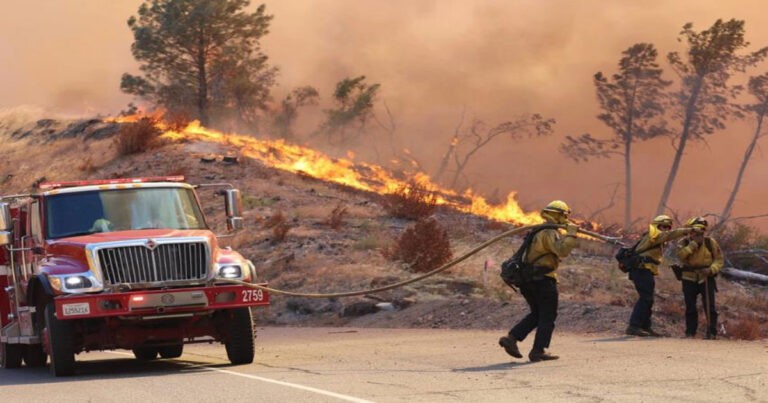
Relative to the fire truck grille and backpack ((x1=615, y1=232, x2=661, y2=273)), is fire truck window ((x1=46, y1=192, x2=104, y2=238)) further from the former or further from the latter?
backpack ((x1=615, y1=232, x2=661, y2=273))

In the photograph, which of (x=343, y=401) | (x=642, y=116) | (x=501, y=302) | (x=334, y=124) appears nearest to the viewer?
(x=343, y=401)

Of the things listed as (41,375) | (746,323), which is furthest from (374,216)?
(41,375)

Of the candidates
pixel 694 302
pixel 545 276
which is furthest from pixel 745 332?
pixel 545 276

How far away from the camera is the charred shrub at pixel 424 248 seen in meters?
29.2

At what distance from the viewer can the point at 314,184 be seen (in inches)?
1845

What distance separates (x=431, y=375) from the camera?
13.5 metres

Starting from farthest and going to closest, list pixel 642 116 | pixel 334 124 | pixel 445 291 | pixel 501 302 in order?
pixel 334 124
pixel 642 116
pixel 445 291
pixel 501 302

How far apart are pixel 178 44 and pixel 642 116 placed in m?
24.0

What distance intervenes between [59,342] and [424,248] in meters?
15.7

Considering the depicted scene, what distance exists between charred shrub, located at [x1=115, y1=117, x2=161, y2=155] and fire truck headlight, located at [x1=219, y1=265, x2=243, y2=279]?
1402 inches

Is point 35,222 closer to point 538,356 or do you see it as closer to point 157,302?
point 157,302

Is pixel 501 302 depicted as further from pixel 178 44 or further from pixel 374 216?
pixel 178 44

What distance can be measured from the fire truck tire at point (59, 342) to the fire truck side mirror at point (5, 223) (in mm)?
1885

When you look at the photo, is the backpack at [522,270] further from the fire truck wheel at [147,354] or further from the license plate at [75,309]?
the fire truck wheel at [147,354]
